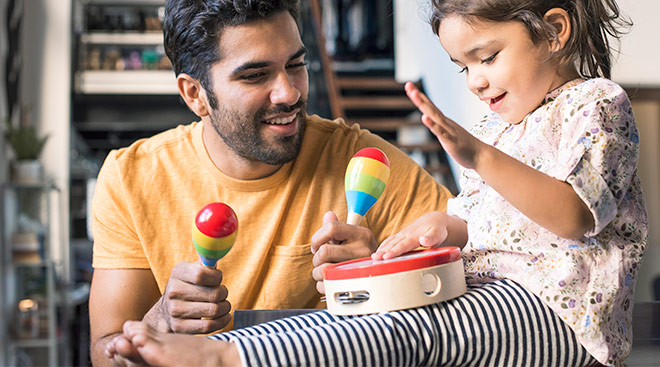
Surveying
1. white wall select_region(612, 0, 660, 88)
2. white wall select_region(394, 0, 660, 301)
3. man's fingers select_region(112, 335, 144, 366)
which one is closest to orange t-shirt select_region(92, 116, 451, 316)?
man's fingers select_region(112, 335, 144, 366)

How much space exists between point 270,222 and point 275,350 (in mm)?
531

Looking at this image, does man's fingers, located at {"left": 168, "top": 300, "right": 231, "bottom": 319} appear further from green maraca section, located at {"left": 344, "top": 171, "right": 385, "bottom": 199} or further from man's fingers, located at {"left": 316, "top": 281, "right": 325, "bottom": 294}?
green maraca section, located at {"left": 344, "top": 171, "right": 385, "bottom": 199}

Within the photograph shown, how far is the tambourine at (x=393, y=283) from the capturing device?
69cm

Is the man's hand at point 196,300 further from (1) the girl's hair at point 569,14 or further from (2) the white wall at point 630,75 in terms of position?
(2) the white wall at point 630,75

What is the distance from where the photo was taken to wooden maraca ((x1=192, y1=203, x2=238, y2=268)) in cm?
75

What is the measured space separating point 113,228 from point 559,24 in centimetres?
80

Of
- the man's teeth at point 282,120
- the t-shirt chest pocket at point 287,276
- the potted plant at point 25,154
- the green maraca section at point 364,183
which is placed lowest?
the potted plant at point 25,154

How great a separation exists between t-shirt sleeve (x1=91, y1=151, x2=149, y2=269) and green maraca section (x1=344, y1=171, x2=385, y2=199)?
0.47m

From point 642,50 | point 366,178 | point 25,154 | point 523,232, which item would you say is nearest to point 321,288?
point 366,178

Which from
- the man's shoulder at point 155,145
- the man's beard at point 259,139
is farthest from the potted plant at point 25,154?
the man's beard at point 259,139

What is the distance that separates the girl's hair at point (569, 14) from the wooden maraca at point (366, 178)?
209mm

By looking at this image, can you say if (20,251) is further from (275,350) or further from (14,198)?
(275,350)

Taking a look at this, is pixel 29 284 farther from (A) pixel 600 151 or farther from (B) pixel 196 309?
(A) pixel 600 151

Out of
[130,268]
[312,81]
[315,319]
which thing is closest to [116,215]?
[130,268]
